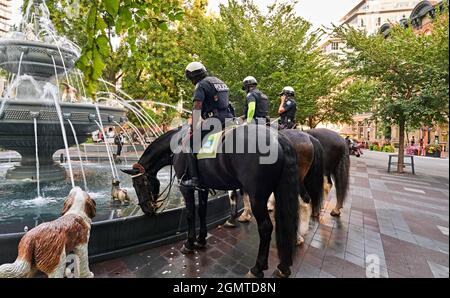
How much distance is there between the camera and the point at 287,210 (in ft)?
10.7

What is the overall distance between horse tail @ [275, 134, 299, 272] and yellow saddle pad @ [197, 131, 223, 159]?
95 centimetres

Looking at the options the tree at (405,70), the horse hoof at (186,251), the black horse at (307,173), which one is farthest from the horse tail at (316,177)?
the tree at (405,70)

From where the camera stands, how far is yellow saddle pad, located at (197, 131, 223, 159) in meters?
3.72

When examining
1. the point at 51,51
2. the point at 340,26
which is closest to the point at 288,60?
the point at 340,26

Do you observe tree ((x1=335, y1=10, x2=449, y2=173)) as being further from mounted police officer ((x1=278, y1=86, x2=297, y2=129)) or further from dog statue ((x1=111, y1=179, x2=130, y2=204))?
dog statue ((x1=111, y1=179, x2=130, y2=204))

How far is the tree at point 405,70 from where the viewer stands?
41.3 ft

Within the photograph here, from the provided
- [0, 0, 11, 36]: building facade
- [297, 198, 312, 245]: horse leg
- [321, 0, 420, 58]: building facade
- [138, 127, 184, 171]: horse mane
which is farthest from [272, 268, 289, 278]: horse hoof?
[321, 0, 420, 58]: building facade

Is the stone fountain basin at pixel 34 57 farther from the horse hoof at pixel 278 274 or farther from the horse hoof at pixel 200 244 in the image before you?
the horse hoof at pixel 278 274

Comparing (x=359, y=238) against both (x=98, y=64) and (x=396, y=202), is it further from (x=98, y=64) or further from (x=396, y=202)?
(x=98, y=64)

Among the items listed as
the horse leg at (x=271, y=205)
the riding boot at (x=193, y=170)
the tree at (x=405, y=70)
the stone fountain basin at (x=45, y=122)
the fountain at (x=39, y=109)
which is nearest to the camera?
the riding boot at (x=193, y=170)

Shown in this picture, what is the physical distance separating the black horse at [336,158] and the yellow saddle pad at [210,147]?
3.00 m

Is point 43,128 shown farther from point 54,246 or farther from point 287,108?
point 287,108

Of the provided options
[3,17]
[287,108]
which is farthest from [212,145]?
[3,17]

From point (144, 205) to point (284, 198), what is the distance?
2.32 meters
